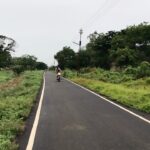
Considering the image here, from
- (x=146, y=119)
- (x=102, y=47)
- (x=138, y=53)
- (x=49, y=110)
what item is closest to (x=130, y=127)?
(x=146, y=119)

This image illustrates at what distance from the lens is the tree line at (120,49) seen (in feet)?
231

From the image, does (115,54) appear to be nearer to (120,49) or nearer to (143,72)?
(120,49)

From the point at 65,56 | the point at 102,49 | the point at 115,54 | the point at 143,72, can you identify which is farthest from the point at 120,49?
the point at 65,56

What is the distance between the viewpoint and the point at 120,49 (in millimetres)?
70438

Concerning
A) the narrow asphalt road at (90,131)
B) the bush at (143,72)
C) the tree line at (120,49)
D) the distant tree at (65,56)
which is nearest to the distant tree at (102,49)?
the tree line at (120,49)

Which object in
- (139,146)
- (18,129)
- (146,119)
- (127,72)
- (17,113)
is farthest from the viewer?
(127,72)

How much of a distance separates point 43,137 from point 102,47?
78.3 m

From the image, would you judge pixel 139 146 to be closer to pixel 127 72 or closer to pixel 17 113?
pixel 17 113

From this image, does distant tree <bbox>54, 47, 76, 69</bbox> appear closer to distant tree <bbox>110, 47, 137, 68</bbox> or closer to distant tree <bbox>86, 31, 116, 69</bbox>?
distant tree <bbox>86, 31, 116, 69</bbox>

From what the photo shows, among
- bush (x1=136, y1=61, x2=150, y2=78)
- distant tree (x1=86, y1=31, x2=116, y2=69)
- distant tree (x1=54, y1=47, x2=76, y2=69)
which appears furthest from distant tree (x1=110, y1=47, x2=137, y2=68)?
distant tree (x1=54, y1=47, x2=76, y2=69)

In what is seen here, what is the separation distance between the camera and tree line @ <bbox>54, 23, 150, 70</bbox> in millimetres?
70375

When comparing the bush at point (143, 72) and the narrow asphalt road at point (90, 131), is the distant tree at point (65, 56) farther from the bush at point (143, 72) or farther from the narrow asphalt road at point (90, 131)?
the narrow asphalt road at point (90, 131)

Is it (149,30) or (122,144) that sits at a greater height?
(149,30)

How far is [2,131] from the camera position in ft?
33.9
